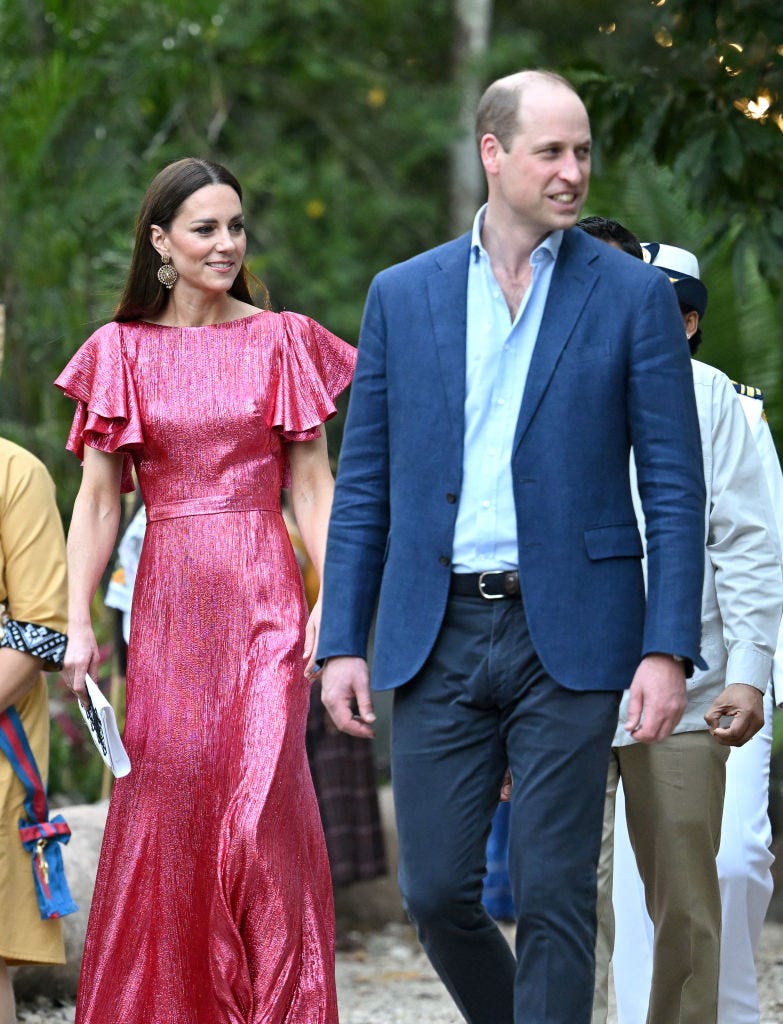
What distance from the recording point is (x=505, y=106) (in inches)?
153

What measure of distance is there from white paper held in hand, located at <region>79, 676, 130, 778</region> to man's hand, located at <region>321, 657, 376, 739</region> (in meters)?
0.79

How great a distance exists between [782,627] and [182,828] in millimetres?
1612

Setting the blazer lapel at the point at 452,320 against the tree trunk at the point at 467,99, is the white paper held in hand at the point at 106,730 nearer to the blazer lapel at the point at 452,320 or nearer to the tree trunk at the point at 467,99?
the blazer lapel at the point at 452,320

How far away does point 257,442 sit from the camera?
196 inches

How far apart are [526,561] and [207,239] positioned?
1.67m

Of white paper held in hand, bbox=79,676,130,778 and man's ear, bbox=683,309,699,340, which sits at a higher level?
man's ear, bbox=683,309,699,340

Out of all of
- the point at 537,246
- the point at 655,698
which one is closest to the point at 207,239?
the point at 537,246

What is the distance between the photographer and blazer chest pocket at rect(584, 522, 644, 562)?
3.80 m

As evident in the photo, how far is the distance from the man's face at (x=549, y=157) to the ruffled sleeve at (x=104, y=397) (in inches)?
58.0

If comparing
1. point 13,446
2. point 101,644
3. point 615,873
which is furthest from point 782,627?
point 101,644

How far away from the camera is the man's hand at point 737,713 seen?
445 centimetres

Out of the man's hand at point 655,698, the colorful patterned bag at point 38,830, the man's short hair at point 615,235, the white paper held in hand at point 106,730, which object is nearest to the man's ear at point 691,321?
the man's short hair at point 615,235

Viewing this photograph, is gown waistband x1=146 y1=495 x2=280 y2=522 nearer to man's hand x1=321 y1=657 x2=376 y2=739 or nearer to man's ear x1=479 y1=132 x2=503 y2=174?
man's hand x1=321 y1=657 x2=376 y2=739

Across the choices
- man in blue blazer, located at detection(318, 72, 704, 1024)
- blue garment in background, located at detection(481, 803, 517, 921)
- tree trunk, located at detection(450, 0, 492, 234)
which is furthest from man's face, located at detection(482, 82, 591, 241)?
tree trunk, located at detection(450, 0, 492, 234)
